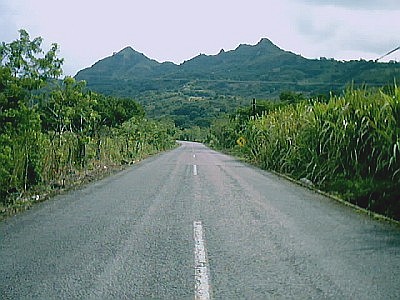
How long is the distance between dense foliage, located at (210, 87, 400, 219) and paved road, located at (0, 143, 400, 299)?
3.88 feet

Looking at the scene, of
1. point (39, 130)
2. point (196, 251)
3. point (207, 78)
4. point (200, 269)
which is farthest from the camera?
point (207, 78)

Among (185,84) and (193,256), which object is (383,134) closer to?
(193,256)

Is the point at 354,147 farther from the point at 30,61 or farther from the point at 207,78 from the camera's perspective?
the point at 207,78

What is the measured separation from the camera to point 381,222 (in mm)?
9633

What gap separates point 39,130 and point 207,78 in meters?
119

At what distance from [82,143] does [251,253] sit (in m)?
14.1

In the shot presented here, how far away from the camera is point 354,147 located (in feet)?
44.5

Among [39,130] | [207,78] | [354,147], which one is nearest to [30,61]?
[39,130]

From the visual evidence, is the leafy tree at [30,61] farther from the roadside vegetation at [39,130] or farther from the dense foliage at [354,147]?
the dense foliage at [354,147]

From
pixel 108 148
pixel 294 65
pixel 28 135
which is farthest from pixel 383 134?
pixel 294 65

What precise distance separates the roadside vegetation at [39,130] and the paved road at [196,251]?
63.4 inches

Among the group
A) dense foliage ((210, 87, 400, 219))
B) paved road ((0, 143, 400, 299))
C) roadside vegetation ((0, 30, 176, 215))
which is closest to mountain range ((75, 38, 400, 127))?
dense foliage ((210, 87, 400, 219))

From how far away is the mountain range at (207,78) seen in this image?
3656 inches

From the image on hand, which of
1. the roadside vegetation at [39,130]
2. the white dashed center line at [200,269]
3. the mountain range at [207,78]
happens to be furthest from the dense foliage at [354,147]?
the mountain range at [207,78]
